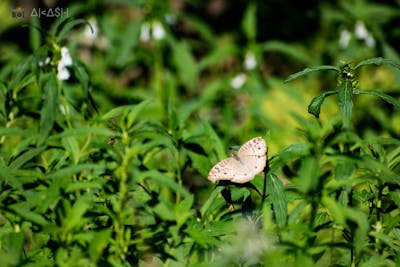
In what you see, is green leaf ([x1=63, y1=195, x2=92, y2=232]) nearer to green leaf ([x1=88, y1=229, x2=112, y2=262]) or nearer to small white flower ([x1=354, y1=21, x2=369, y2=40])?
green leaf ([x1=88, y1=229, x2=112, y2=262])

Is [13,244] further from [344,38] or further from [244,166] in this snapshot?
[344,38]

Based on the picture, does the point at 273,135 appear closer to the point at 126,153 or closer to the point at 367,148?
the point at 367,148

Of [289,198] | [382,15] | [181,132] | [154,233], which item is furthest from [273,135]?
[382,15]

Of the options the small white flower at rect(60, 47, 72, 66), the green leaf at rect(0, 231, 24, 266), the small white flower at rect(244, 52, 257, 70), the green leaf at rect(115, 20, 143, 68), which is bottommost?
the green leaf at rect(0, 231, 24, 266)

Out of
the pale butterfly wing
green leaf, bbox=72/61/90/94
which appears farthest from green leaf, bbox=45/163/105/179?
green leaf, bbox=72/61/90/94

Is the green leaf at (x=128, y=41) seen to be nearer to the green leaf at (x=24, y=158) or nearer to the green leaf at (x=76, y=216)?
the green leaf at (x=24, y=158)

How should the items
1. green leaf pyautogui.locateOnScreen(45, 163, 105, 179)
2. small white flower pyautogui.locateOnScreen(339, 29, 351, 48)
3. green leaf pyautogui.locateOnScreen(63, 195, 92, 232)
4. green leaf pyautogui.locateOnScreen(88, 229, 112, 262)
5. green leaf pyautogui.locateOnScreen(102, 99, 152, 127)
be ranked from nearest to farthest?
green leaf pyautogui.locateOnScreen(88, 229, 112, 262)
green leaf pyautogui.locateOnScreen(63, 195, 92, 232)
green leaf pyautogui.locateOnScreen(45, 163, 105, 179)
green leaf pyautogui.locateOnScreen(102, 99, 152, 127)
small white flower pyautogui.locateOnScreen(339, 29, 351, 48)

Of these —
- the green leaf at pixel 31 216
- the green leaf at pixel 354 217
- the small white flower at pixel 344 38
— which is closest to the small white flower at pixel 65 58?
the green leaf at pixel 31 216
